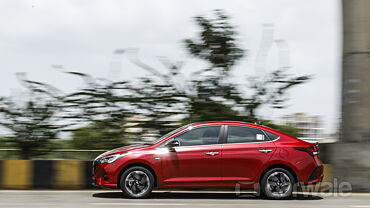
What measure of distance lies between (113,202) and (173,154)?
4.80ft

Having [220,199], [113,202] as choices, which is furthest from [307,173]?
[113,202]

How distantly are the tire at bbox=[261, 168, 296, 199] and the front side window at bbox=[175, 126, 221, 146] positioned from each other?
121cm

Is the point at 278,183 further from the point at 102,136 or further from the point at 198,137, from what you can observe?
the point at 102,136

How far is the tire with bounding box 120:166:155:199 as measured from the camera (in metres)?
11.4

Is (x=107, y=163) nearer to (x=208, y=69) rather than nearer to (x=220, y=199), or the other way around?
(x=220, y=199)

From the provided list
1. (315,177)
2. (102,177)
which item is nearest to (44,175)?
(102,177)

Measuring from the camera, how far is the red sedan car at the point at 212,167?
11445mm

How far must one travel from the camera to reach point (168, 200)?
11.4m

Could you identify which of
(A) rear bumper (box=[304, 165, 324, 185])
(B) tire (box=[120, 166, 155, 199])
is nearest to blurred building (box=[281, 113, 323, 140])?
(A) rear bumper (box=[304, 165, 324, 185])

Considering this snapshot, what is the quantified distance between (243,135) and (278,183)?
1133 mm

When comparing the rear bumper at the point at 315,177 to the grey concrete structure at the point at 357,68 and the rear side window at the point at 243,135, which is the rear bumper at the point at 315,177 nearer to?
the rear side window at the point at 243,135

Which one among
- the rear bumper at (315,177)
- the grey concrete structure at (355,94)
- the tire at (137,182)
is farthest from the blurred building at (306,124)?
the tire at (137,182)

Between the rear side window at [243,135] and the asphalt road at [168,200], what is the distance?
114 cm

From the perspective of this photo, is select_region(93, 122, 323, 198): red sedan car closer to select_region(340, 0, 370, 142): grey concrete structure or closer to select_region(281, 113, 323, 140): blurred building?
select_region(340, 0, 370, 142): grey concrete structure
